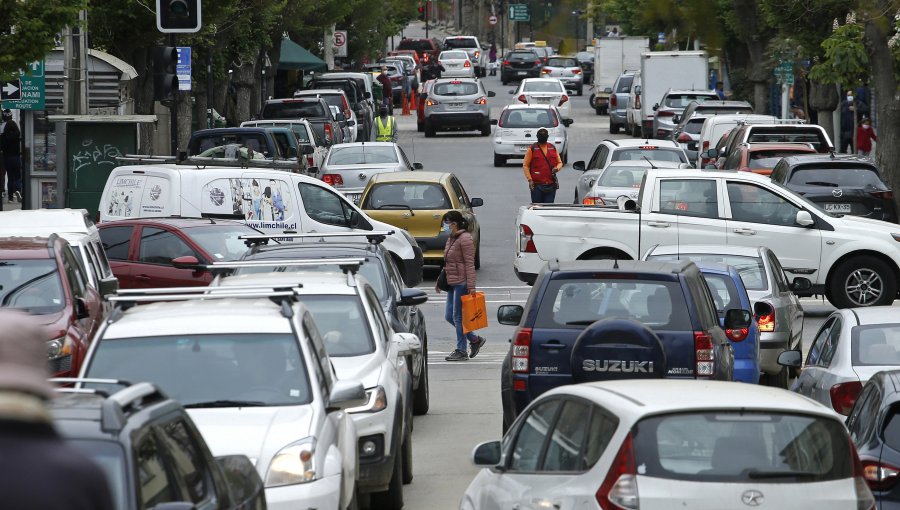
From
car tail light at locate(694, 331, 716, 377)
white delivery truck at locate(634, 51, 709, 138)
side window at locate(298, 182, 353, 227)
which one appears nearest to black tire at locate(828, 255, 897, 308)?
side window at locate(298, 182, 353, 227)

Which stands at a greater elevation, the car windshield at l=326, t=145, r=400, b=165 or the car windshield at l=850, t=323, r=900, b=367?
the car windshield at l=326, t=145, r=400, b=165

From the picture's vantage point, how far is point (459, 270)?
56.7ft

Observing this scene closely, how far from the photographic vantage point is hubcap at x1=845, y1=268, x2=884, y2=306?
2030 cm

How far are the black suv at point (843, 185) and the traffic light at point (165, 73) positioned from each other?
897cm

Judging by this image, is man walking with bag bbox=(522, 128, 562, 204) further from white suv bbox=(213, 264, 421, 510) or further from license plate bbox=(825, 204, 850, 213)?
white suv bbox=(213, 264, 421, 510)

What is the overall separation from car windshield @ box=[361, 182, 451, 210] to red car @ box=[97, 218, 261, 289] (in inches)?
215

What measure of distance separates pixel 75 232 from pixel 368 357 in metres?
5.63

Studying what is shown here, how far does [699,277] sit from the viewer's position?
38.4ft

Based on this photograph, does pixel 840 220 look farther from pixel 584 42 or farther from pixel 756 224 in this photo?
pixel 584 42

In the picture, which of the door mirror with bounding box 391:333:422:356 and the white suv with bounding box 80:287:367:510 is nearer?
the white suv with bounding box 80:287:367:510

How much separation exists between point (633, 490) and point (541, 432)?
48.6 inches

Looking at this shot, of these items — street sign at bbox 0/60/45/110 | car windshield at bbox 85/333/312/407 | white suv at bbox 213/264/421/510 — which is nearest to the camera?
car windshield at bbox 85/333/312/407

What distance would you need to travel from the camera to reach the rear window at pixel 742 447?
21.0ft

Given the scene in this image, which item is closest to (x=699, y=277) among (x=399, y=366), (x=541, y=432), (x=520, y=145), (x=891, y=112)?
(x=399, y=366)
